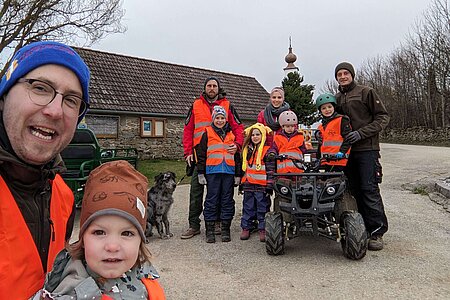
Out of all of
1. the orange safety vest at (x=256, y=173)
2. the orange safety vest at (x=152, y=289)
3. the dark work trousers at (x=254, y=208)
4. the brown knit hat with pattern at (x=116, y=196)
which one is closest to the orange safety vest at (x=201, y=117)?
the orange safety vest at (x=256, y=173)

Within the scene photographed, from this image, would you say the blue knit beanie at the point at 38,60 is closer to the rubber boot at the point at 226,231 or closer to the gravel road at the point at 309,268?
the gravel road at the point at 309,268

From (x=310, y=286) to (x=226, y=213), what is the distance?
1.97 metres

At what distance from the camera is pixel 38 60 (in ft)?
4.90

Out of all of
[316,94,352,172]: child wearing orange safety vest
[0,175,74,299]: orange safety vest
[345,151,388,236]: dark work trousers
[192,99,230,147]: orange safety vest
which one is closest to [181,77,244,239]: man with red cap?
A: [192,99,230,147]: orange safety vest

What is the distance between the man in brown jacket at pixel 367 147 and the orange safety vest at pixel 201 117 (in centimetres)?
172

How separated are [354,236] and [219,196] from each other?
6.47ft

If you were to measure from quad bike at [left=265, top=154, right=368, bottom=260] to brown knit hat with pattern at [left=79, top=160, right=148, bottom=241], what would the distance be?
281cm

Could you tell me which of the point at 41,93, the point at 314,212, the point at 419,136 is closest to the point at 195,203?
the point at 314,212

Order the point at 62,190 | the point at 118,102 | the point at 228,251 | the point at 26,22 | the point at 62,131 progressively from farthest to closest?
1. the point at 118,102
2. the point at 26,22
3. the point at 228,251
4. the point at 62,190
5. the point at 62,131

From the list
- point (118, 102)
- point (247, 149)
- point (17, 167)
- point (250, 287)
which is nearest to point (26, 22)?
point (118, 102)

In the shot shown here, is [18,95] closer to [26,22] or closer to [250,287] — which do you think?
[250,287]

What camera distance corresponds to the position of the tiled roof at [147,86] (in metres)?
17.4

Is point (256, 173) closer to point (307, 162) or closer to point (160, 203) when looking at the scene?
point (307, 162)

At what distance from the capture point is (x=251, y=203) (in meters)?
5.43
